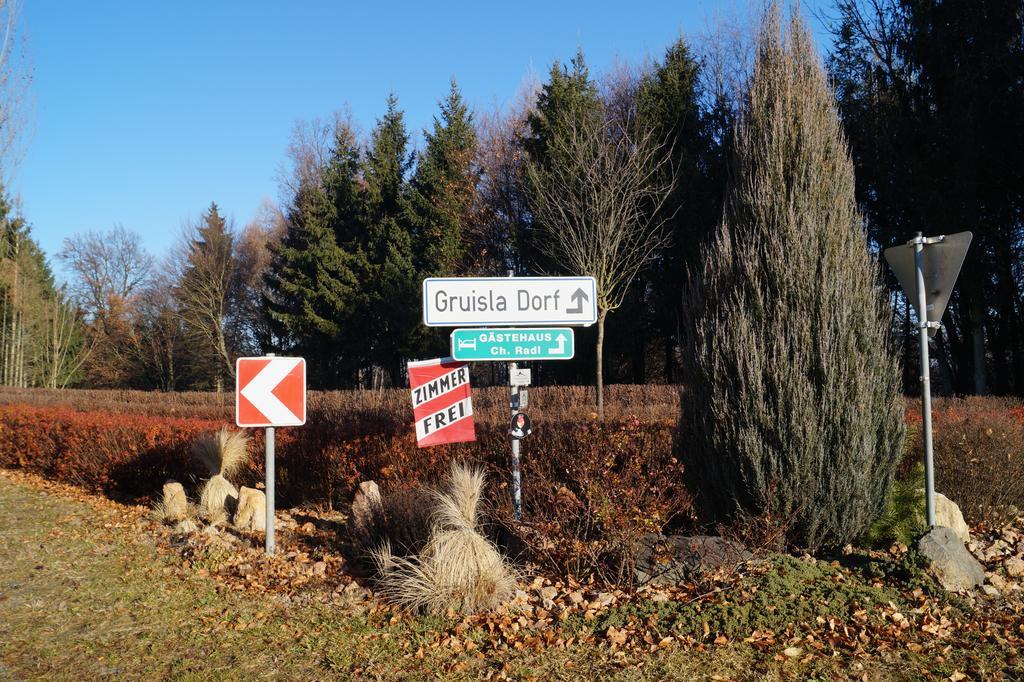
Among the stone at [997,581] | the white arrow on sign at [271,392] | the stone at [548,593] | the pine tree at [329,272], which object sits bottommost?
the stone at [548,593]

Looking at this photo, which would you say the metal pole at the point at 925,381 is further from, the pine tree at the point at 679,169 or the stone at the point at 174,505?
the pine tree at the point at 679,169

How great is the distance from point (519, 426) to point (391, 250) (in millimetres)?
23328

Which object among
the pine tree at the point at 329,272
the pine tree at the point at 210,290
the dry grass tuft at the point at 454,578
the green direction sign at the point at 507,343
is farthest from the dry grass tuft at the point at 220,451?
the pine tree at the point at 210,290

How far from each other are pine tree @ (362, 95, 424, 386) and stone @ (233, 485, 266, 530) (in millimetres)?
19278

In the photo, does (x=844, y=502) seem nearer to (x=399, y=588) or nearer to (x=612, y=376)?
(x=399, y=588)

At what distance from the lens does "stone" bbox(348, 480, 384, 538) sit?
21.0 feet

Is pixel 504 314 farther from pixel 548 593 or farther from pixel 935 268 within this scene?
pixel 935 268

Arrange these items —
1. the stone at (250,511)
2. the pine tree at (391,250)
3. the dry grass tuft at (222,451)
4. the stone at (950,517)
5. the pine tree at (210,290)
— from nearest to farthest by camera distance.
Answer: the stone at (950,517) < the stone at (250,511) < the dry grass tuft at (222,451) < the pine tree at (391,250) < the pine tree at (210,290)

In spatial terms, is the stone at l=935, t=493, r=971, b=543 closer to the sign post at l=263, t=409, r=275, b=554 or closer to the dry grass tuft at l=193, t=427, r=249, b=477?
the sign post at l=263, t=409, r=275, b=554

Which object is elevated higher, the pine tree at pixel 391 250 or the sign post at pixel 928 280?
the pine tree at pixel 391 250

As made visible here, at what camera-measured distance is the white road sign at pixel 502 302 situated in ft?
21.0

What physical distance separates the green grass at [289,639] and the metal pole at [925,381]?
1.21 metres

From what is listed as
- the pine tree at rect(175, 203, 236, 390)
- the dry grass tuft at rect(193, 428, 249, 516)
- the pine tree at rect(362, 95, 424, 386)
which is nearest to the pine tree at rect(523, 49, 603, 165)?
the pine tree at rect(362, 95, 424, 386)

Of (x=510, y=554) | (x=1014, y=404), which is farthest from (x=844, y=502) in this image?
(x=1014, y=404)
